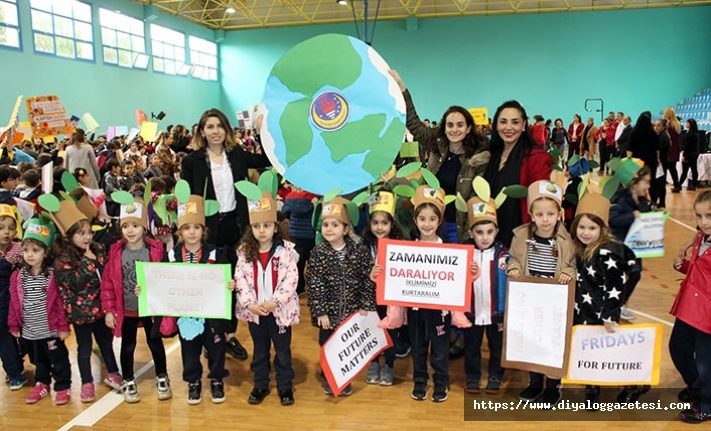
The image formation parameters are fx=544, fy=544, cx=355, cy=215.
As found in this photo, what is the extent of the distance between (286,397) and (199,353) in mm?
542

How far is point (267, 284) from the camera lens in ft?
9.44

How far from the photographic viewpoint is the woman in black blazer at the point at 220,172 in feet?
10.7

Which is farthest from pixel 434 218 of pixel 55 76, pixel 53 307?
pixel 55 76

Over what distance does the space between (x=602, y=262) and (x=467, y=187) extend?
0.89 metres

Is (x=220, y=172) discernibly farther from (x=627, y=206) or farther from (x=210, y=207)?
(x=627, y=206)

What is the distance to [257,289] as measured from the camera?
2.89 metres

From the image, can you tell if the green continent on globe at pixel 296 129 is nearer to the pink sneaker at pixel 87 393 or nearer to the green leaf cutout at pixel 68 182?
the green leaf cutout at pixel 68 182

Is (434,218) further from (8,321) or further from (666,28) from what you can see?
(666,28)

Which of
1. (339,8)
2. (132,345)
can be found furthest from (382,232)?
(339,8)

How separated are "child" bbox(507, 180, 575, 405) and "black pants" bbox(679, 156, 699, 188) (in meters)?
10.1

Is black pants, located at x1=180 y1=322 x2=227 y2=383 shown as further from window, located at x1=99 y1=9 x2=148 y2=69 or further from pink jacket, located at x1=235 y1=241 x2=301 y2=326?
window, located at x1=99 y1=9 x2=148 y2=69

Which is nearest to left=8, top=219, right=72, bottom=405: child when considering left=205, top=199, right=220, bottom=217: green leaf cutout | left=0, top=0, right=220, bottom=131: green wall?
left=205, top=199, right=220, bottom=217: green leaf cutout

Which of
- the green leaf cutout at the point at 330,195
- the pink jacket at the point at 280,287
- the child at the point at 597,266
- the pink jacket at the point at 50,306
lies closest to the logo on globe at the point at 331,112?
the green leaf cutout at the point at 330,195

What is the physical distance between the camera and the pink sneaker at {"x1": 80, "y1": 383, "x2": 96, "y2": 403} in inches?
120
